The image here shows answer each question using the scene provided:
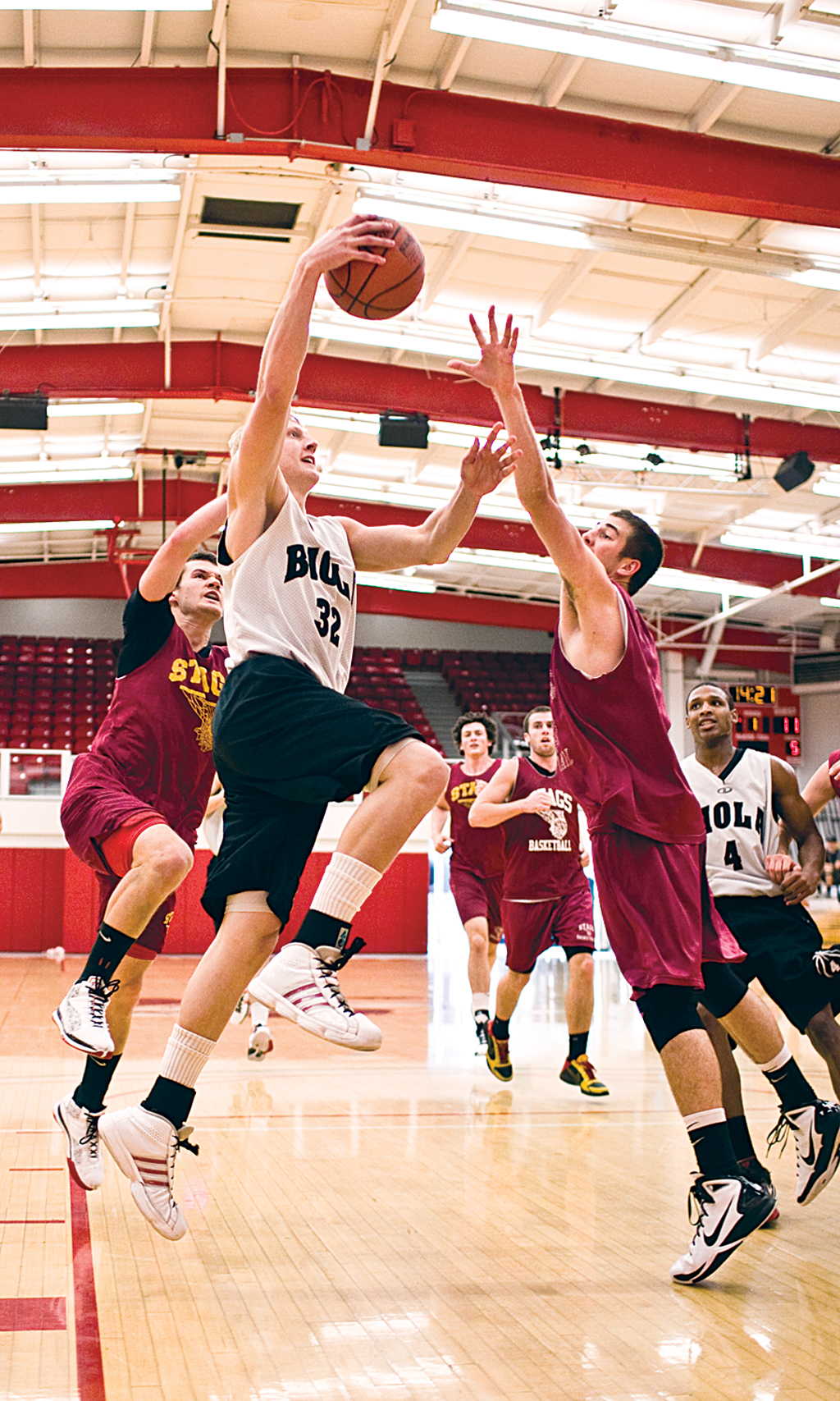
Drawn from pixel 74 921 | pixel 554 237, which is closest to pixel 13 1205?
pixel 554 237

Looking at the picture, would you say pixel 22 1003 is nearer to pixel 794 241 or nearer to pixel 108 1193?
pixel 108 1193

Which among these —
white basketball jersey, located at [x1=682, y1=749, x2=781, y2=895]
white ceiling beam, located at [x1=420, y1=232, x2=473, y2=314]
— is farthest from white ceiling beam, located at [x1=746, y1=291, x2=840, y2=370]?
white basketball jersey, located at [x1=682, y1=749, x2=781, y2=895]

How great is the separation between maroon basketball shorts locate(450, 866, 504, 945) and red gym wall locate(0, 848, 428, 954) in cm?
668

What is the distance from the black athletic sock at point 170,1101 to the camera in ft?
10.7

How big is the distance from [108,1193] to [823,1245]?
235 cm

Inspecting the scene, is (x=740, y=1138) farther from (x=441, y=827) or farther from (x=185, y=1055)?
(x=441, y=827)

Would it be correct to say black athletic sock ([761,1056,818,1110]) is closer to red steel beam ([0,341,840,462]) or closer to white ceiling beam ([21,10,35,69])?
white ceiling beam ([21,10,35,69])

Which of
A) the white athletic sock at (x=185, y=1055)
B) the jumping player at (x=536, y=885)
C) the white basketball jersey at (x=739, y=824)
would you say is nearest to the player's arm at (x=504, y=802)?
the jumping player at (x=536, y=885)

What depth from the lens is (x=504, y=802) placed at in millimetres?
7352

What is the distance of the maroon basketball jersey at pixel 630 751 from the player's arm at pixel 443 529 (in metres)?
0.45

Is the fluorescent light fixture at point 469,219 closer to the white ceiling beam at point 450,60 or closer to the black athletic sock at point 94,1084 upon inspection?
the white ceiling beam at point 450,60

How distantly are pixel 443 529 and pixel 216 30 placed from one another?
6.73 metres

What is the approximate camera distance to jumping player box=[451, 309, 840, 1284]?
136 inches

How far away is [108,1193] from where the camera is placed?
4.45 metres
